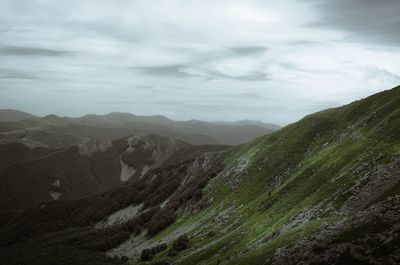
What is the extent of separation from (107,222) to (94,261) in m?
40.3

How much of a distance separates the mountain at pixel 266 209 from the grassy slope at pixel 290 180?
212 millimetres

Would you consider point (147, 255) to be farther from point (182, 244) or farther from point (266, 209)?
point (266, 209)

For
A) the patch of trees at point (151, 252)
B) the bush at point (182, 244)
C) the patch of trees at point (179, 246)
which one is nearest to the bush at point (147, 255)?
the patch of trees at point (151, 252)

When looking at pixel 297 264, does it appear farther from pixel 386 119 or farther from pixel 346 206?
pixel 386 119

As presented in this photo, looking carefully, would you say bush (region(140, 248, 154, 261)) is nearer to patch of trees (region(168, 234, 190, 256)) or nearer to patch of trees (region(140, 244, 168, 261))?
patch of trees (region(140, 244, 168, 261))

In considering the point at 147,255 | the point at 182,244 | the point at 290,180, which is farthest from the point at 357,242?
the point at 147,255

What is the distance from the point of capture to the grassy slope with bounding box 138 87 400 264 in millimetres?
42219

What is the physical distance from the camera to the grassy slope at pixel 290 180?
139 feet

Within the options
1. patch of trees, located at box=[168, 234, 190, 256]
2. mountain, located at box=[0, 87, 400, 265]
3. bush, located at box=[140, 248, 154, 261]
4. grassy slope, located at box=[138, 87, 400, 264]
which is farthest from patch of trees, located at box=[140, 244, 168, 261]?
patch of trees, located at box=[168, 234, 190, 256]

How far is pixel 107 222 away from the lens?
373ft

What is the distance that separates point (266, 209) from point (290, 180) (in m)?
6.21

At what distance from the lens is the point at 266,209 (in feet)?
178

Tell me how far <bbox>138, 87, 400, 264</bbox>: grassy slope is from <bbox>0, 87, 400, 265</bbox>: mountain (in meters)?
0.21

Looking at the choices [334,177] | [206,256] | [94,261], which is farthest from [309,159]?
[94,261]
